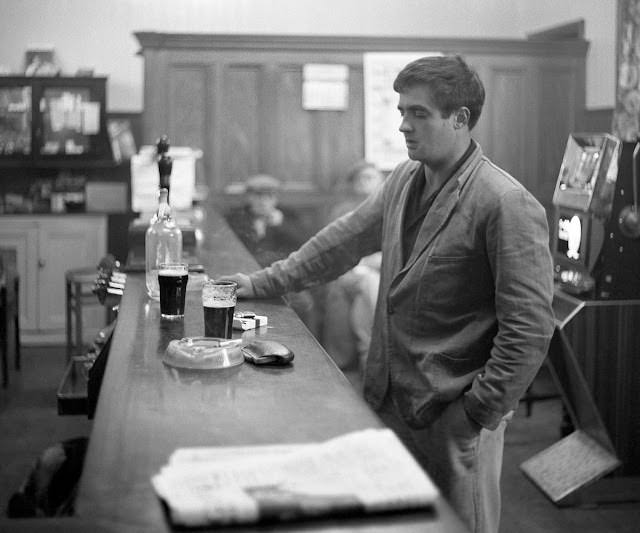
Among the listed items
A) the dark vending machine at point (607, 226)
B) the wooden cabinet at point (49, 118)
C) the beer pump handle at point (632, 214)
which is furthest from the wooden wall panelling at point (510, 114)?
the beer pump handle at point (632, 214)

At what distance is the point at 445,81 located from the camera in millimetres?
2508

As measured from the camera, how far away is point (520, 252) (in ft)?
7.78

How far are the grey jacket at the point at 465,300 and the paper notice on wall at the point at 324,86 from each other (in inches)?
203

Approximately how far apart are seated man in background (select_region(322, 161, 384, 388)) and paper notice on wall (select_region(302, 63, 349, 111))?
0.65 metres

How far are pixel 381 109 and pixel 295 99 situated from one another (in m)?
0.68

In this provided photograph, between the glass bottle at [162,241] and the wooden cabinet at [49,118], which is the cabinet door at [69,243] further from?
the glass bottle at [162,241]

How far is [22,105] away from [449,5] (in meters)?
3.87

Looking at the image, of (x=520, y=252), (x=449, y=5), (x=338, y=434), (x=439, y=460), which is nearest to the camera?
(x=338, y=434)

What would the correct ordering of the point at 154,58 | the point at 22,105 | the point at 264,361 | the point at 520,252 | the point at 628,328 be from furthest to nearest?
the point at 22,105, the point at 154,58, the point at 628,328, the point at 520,252, the point at 264,361

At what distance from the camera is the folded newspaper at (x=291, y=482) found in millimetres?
1242

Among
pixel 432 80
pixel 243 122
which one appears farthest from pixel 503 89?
pixel 432 80

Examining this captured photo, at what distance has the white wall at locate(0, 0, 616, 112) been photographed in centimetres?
877

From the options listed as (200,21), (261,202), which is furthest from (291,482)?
(200,21)

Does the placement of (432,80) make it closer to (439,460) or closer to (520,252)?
(520,252)
